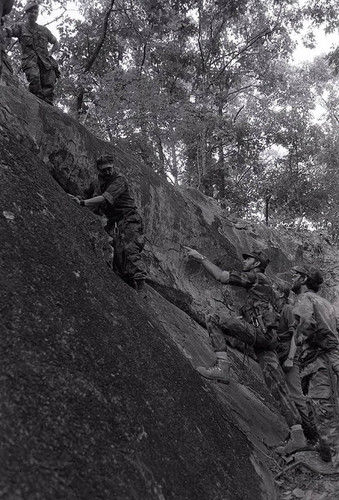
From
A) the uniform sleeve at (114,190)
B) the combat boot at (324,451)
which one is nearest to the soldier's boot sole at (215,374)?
the combat boot at (324,451)

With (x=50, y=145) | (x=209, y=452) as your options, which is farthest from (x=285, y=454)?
(x=50, y=145)

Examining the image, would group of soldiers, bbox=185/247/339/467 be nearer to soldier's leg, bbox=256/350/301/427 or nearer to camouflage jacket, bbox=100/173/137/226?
soldier's leg, bbox=256/350/301/427

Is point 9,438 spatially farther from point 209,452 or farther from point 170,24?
point 170,24

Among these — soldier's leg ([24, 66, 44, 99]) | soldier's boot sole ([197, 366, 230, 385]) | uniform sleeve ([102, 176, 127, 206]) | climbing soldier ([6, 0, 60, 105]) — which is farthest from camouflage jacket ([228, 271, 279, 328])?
soldier's leg ([24, 66, 44, 99])

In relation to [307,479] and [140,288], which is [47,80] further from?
[307,479]

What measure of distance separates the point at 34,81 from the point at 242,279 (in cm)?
747

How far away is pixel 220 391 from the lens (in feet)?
19.7

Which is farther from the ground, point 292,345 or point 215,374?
point 292,345

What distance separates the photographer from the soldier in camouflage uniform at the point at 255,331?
19.0 ft

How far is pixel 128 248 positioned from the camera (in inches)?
292

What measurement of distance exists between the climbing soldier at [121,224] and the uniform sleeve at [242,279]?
1906 millimetres

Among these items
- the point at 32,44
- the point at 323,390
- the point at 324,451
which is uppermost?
the point at 32,44

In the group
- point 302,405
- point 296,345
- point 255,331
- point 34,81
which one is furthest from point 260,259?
point 34,81

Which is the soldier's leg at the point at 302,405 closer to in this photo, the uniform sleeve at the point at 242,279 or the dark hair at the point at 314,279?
the dark hair at the point at 314,279
